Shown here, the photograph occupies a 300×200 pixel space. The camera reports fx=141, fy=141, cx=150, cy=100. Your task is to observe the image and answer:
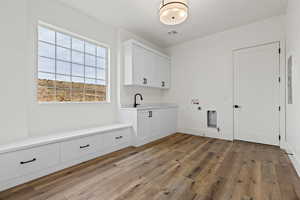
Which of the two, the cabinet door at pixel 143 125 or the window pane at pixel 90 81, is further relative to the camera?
the cabinet door at pixel 143 125

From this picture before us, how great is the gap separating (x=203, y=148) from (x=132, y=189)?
2.05 meters

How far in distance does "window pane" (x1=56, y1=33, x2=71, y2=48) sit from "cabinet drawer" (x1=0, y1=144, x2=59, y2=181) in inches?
78.9

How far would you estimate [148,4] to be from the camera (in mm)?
2803

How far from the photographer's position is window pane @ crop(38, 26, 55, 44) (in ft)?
8.45

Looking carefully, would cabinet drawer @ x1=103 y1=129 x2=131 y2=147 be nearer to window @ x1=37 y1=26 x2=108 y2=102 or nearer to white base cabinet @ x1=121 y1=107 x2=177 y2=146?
white base cabinet @ x1=121 y1=107 x2=177 y2=146

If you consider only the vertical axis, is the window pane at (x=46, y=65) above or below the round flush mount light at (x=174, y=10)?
below

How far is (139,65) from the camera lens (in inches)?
152

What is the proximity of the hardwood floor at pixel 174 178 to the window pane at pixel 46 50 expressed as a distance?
82.7 inches

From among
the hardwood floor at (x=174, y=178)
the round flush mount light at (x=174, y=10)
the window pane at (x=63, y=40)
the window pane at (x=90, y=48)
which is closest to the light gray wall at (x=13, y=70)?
the window pane at (x=63, y=40)

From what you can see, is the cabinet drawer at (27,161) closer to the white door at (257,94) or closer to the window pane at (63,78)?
the window pane at (63,78)

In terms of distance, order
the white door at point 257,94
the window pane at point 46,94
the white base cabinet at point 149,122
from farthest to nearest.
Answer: the white base cabinet at point 149,122 < the white door at point 257,94 < the window pane at point 46,94

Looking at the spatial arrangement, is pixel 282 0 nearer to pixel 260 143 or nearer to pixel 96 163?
pixel 260 143

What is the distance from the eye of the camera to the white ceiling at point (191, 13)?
109 inches

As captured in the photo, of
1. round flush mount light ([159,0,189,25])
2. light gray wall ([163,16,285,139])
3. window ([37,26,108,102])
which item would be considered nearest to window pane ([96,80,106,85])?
window ([37,26,108,102])
